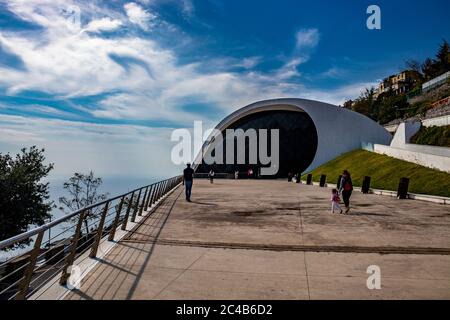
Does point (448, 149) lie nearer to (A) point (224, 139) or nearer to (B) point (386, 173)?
(B) point (386, 173)

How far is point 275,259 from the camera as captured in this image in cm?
571

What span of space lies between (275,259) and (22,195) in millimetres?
24062

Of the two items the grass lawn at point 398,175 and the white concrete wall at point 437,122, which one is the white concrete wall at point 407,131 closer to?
the white concrete wall at point 437,122

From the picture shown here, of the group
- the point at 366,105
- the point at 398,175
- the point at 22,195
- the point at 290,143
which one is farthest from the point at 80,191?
the point at 366,105

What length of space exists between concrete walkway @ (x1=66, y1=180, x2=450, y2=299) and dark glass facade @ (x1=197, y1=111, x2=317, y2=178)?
3535 centimetres

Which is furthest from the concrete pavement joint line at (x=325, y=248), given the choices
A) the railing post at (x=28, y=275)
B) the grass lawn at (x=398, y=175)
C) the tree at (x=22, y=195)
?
the tree at (x=22, y=195)

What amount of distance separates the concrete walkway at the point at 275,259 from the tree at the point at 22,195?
18.0m

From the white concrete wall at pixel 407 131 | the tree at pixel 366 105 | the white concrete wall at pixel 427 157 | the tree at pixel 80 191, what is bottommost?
the tree at pixel 80 191

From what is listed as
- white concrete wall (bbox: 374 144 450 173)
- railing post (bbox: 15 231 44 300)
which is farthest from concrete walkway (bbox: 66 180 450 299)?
white concrete wall (bbox: 374 144 450 173)

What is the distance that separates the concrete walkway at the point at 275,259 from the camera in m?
4.21

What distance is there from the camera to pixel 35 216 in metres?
25.4

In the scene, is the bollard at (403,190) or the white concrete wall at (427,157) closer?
the bollard at (403,190)
